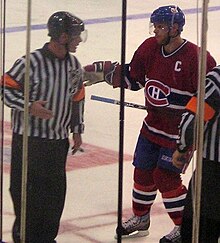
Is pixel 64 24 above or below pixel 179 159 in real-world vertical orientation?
above

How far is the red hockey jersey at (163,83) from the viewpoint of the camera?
2.38 meters

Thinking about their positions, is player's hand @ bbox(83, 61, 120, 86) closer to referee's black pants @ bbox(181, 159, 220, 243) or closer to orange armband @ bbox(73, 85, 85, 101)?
orange armband @ bbox(73, 85, 85, 101)

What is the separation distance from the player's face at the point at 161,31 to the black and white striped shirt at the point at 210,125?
328mm

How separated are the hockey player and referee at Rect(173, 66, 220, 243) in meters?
0.08

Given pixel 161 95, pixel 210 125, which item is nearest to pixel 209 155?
pixel 210 125

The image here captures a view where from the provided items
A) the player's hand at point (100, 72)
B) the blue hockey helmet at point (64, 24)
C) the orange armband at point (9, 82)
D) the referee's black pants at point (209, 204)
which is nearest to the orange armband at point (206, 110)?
the referee's black pants at point (209, 204)

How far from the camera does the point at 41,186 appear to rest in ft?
7.91

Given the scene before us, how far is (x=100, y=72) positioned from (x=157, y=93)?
0.67 feet

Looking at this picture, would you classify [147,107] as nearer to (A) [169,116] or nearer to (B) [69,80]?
(A) [169,116]

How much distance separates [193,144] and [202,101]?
0.12m

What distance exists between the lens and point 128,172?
3.02 metres

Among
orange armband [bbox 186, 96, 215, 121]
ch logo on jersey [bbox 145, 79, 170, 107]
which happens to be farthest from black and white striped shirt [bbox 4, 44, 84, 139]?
orange armband [bbox 186, 96, 215, 121]

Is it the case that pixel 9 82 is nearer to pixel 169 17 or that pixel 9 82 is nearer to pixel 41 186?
pixel 41 186

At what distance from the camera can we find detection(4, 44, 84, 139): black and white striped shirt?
234 cm
